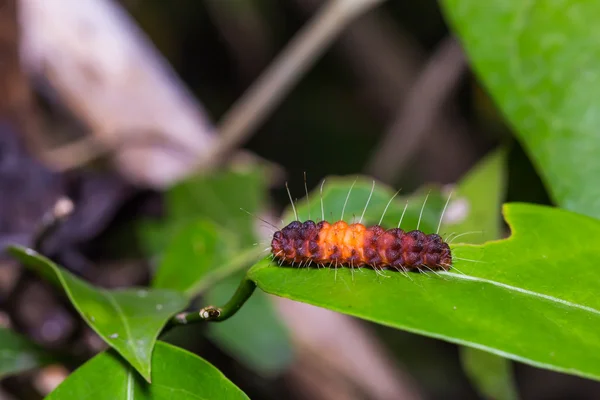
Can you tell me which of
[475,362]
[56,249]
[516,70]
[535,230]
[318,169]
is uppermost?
[318,169]

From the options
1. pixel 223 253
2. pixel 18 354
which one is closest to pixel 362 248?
pixel 223 253

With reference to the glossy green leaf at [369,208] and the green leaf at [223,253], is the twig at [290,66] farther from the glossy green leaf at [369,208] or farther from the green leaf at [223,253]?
the glossy green leaf at [369,208]

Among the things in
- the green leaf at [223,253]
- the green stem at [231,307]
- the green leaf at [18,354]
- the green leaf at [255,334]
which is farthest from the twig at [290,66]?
the green stem at [231,307]

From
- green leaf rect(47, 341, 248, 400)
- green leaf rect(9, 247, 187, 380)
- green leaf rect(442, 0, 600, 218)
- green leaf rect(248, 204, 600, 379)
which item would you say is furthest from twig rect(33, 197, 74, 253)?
green leaf rect(442, 0, 600, 218)

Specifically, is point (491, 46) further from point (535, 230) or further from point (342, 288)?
point (342, 288)

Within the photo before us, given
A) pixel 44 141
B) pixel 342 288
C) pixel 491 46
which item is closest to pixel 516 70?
pixel 491 46

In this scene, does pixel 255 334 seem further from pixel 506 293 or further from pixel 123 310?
pixel 506 293

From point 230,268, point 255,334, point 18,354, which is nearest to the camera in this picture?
point 18,354
